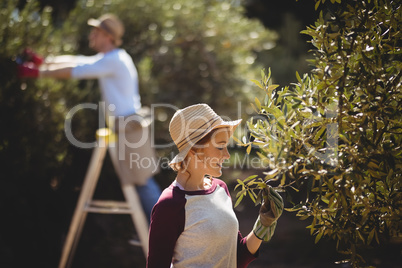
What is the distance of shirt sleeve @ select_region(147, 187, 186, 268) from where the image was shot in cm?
183

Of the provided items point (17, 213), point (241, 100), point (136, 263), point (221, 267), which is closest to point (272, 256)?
point (136, 263)

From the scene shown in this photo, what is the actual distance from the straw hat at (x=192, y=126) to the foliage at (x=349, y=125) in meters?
0.24

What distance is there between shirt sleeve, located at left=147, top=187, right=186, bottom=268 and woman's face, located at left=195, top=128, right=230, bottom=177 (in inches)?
7.2

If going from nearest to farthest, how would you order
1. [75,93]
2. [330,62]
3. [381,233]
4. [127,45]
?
1. [330,62]
2. [381,233]
3. [75,93]
4. [127,45]

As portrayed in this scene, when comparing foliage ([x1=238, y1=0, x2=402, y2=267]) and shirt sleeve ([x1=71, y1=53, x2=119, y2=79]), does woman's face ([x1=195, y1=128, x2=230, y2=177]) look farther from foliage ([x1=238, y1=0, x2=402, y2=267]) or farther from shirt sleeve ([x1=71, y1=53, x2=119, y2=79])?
shirt sleeve ([x1=71, y1=53, x2=119, y2=79])

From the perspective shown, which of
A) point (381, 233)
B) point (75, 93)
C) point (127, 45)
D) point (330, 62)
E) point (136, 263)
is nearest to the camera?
point (330, 62)

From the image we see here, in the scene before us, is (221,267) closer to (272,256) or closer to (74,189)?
(272,256)

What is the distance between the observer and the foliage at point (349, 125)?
1.69 meters

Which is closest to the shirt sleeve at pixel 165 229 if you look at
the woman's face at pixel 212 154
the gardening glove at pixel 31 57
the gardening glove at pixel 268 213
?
the woman's face at pixel 212 154

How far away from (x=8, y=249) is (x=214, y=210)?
257 centimetres

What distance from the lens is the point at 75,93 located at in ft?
15.5

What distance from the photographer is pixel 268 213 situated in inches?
74.0

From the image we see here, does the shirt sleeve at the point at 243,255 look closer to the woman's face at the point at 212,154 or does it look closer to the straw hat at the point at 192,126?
the woman's face at the point at 212,154

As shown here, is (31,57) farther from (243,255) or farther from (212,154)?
(243,255)
